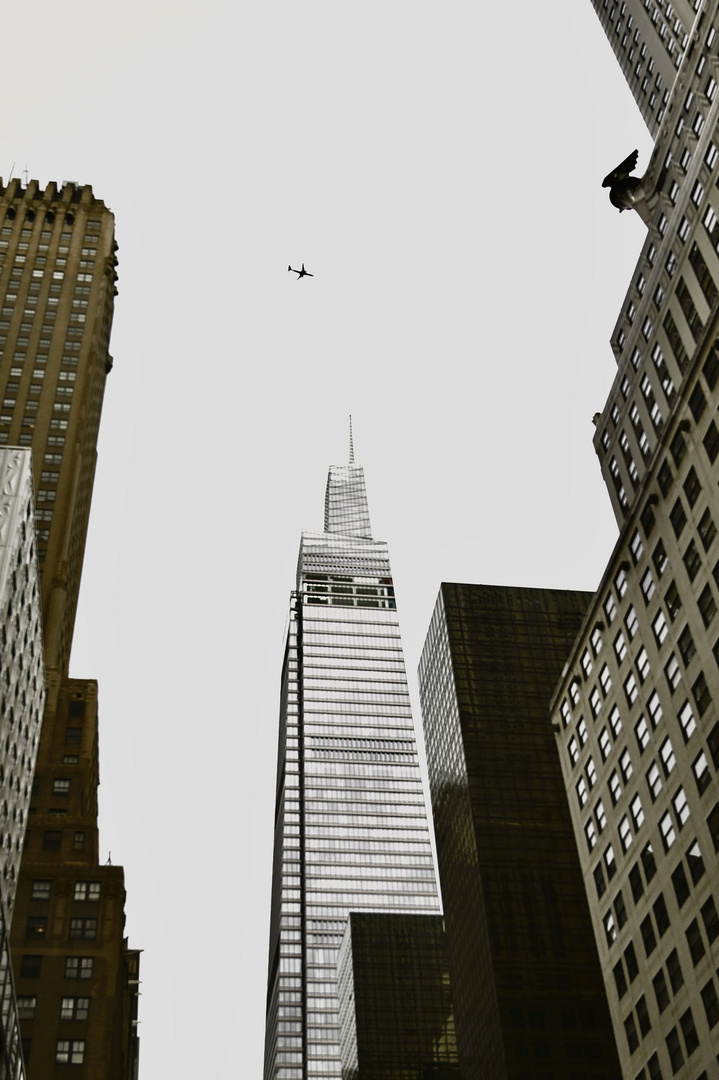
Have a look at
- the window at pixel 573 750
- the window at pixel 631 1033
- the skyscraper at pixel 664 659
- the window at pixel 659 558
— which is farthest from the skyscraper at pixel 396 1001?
the window at pixel 659 558

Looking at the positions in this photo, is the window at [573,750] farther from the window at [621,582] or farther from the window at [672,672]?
the window at [672,672]

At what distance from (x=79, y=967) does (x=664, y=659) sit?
60.7 metres

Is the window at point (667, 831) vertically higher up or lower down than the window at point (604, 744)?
lower down

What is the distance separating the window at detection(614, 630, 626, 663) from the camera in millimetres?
75750

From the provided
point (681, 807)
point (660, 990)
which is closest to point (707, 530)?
point (681, 807)

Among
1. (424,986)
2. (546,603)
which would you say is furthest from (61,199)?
(424,986)

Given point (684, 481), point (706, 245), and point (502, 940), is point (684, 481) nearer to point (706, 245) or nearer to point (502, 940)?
point (706, 245)

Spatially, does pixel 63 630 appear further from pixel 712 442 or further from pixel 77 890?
pixel 712 442

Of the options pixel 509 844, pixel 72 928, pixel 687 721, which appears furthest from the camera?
pixel 509 844

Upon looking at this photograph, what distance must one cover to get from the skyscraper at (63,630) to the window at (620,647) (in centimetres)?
5377

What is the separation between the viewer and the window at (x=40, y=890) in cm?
10406

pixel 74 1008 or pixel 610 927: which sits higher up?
pixel 74 1008

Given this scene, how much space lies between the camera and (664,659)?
226 feet

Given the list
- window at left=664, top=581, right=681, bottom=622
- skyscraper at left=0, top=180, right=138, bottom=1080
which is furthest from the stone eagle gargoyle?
skyscraper at left=0, top=180, right=138, bottom=1080
